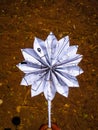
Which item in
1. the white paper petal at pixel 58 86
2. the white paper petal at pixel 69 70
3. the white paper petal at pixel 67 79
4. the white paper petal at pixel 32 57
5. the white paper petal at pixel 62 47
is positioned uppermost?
the white paper petal at pixel 62 47

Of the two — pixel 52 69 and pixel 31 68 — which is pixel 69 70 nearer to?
pixel 52 69

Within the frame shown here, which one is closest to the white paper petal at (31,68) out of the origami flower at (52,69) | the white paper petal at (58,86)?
the origami flower at (52,69)

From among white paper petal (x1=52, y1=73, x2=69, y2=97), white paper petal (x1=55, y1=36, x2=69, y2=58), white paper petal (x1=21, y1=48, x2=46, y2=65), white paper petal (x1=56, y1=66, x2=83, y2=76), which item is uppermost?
white paper petal (x1=55, y1=36, x2=69, y2=58)

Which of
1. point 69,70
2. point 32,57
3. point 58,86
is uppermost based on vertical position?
point 32,57

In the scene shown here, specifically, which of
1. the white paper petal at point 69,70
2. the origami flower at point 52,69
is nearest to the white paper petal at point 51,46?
the origami flower at point 52,69

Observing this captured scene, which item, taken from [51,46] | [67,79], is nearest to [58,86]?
[67,79]

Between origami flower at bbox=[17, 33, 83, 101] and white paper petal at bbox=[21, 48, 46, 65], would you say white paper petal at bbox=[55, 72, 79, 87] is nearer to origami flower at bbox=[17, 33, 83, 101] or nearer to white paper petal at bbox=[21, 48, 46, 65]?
origami flower at bbox=[17, 33, 83, 101]

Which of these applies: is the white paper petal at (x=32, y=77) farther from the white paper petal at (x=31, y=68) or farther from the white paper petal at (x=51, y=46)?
the white paper petal at (x=51, y=46)

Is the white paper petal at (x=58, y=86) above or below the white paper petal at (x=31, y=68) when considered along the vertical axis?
below

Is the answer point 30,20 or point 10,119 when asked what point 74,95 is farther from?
point 30,20

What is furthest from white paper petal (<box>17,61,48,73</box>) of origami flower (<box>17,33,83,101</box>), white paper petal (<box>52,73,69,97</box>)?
white paper petal (<box>52,73,69,97</box>)
